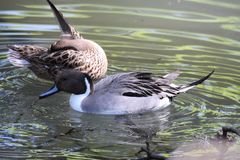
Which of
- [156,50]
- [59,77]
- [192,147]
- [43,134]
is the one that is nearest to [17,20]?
[156,50]

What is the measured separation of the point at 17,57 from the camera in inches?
351

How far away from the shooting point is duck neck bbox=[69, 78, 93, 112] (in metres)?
7.94

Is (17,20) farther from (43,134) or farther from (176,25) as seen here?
(43,134)

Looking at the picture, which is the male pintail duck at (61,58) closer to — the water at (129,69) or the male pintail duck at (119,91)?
the water at (129,69)

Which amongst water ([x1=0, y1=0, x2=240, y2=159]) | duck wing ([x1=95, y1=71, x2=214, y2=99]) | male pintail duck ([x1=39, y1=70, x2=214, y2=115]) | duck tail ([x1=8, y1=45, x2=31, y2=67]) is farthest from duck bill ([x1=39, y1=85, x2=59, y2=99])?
duck tail ([x1=8, y1=45, x2=31, y2=67])

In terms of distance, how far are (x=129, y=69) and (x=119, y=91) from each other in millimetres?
1491

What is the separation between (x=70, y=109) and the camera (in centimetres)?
799

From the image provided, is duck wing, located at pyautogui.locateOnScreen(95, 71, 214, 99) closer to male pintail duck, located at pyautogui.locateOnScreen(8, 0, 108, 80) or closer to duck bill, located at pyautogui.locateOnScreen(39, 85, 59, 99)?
duck bill, located at pyautogui.locateOnScreen(39, 85, 59, 99)

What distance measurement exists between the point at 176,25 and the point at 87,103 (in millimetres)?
4068

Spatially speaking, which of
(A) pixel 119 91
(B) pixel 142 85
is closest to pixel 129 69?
(B) pixel 142 85

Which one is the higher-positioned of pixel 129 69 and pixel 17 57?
pixel 17 57

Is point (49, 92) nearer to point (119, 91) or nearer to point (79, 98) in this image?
point (79, 98)

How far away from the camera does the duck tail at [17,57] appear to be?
29.1 ft

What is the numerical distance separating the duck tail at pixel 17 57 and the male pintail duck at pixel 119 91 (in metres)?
1.01
